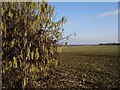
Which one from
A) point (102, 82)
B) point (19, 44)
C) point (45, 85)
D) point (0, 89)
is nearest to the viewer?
point (19, 44)

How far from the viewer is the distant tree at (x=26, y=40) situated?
9133mm

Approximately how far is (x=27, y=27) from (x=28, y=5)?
2.95ft

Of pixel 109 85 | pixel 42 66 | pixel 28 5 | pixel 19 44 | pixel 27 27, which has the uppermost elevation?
pixel 28 5

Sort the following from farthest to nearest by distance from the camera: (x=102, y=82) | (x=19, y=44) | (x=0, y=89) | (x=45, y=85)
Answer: (x=102, y=82)
(x=45, y=85)
(x=0, y=89)
(x=19, y=44)

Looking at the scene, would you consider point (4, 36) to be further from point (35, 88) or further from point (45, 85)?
point (45, 85)

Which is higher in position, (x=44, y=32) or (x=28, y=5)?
(x=28, y=5)

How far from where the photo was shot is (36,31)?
9.62 m

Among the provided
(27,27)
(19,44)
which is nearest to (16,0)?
(27,27)

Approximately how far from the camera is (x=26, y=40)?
886 cm

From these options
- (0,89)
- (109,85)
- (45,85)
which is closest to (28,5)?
(0,89)

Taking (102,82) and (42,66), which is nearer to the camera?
(42,66)

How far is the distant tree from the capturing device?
9133 mm

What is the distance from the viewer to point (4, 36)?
9.04 meters

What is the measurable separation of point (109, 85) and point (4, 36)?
6163mm
